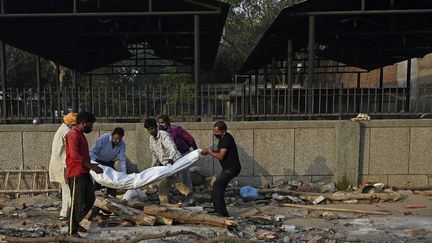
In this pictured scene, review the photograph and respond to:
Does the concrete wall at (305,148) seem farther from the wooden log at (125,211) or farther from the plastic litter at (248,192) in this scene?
Result: the wooden log at (125,211)

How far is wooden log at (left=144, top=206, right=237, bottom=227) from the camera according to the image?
620cm

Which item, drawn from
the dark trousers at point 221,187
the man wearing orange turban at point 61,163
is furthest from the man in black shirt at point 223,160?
the man wearing orange turban at point 61,163

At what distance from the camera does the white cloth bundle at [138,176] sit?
6812mm

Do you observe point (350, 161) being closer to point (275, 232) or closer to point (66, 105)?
point (275, 232)

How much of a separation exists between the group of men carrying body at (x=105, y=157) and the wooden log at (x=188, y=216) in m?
0.57

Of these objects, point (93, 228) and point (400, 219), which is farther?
point (400, 219)

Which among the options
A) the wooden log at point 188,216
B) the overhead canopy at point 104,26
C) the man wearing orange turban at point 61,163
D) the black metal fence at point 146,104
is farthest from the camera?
the overhead canopy at point 104,26

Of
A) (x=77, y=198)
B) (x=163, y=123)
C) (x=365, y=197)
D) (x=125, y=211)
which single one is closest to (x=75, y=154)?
(x=77, y=198)

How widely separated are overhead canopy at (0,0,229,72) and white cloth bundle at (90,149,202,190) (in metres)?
3.54

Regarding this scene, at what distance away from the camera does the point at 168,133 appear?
7391 mm

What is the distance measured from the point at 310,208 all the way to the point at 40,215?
4.64m

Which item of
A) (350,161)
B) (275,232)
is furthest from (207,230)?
(350,161)

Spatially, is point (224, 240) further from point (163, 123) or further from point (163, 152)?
point (163, 123)

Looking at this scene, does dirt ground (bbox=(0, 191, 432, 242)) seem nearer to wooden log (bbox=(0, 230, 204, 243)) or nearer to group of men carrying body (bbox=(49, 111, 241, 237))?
wooden log (bbox=(0, 230, 204, 243))
